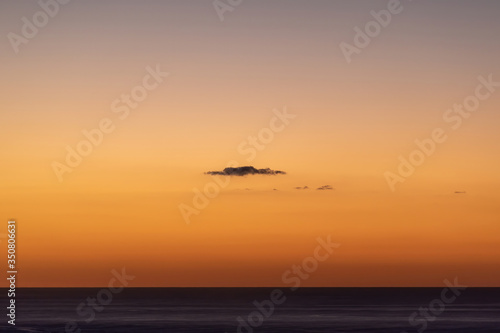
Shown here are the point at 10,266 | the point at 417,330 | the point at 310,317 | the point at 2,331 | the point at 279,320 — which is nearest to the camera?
the point at 10,266

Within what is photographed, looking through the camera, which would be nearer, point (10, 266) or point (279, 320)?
point (10, 266)

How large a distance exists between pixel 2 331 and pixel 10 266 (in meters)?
27.9

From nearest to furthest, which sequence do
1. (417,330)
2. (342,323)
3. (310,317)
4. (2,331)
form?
(2,331) → (417,330) → (342,323) → (310,317)

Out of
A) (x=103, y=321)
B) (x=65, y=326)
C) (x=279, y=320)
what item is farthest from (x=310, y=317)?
(x=65, y=326)

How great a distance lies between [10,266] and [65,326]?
119ft

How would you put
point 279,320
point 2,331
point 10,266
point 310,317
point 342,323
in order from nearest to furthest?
point 10,266, point 2,331, point 342,323, point 279,320, point 310,317

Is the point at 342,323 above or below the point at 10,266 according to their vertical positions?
above

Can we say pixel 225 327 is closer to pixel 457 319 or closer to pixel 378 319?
pixel 378 319

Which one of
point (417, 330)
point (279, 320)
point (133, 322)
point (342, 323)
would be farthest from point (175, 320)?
point (417, 330)

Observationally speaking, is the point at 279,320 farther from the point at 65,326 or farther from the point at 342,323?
the point at 65,326

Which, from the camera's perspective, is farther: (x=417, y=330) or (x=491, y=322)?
(x=491, y=322)

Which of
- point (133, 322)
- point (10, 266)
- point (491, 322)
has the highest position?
point (133, 322)

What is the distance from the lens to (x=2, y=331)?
2997 inches

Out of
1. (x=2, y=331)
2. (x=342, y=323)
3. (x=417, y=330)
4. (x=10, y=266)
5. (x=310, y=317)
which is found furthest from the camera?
(x=310, y=317)
